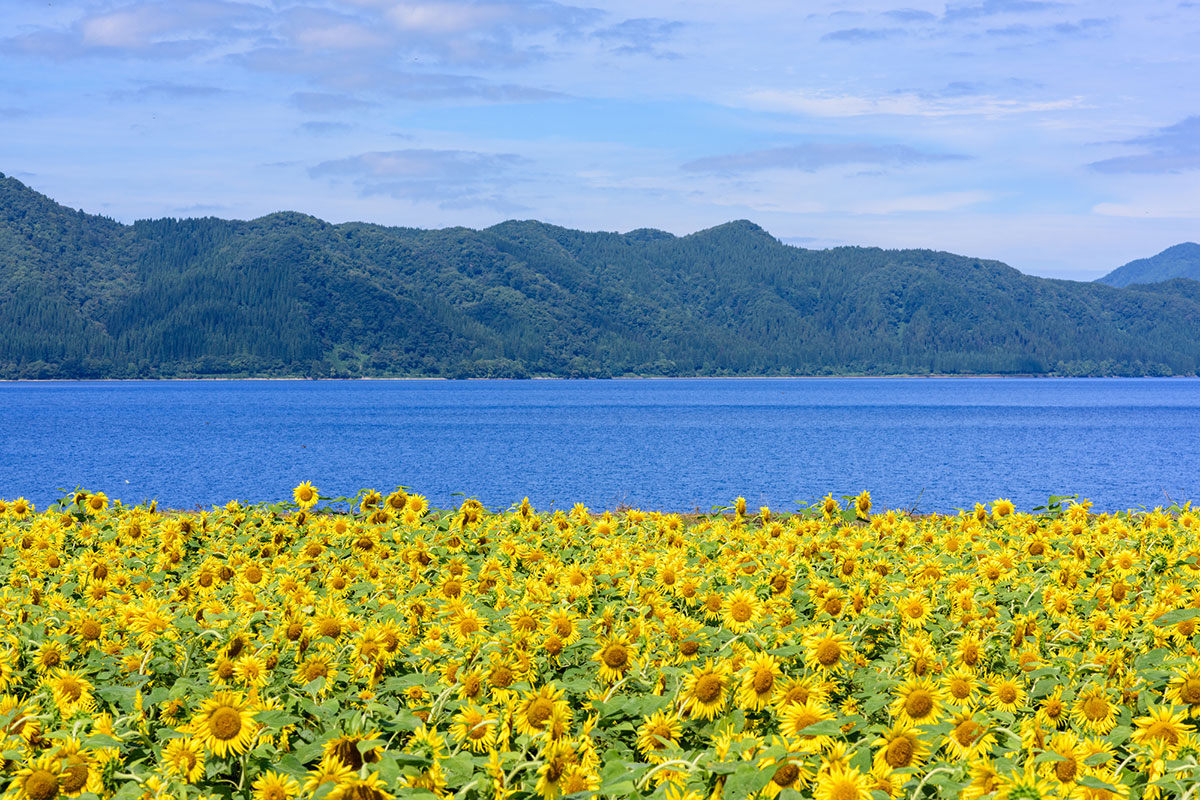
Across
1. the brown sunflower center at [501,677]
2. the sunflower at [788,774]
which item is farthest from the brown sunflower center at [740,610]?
the sunflower at [788,774]

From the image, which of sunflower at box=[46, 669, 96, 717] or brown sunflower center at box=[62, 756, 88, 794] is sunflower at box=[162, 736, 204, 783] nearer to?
brown sunflower center at box=[62, 756, 88, 794]

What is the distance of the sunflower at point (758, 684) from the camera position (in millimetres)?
4160

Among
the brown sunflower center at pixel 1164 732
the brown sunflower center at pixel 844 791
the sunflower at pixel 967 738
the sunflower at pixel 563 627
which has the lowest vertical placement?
the brown sunflower center at pixel 1164 732

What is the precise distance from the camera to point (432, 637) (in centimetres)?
534

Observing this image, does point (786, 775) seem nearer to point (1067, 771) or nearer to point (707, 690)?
point (707, 690)

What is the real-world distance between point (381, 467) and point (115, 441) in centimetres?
3706

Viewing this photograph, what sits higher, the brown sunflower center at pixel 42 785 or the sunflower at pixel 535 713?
the sunflower at pixel 535 713

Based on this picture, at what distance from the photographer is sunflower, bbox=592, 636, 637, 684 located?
4.73 meters

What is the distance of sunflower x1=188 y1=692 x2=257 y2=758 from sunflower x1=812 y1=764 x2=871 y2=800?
2.06 metres

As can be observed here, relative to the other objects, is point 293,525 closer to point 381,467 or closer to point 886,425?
point 381,467

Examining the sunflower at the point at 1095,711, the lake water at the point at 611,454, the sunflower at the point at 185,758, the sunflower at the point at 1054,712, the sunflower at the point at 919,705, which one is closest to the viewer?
the sunflower at the point at 185,758

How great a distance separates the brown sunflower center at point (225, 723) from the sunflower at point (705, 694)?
1694 mm

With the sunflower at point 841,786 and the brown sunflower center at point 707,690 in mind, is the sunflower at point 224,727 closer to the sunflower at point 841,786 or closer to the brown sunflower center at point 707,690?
the brown sunflower center at point 707,690

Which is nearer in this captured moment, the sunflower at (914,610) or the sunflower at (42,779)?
the sunflower at (42,779)
